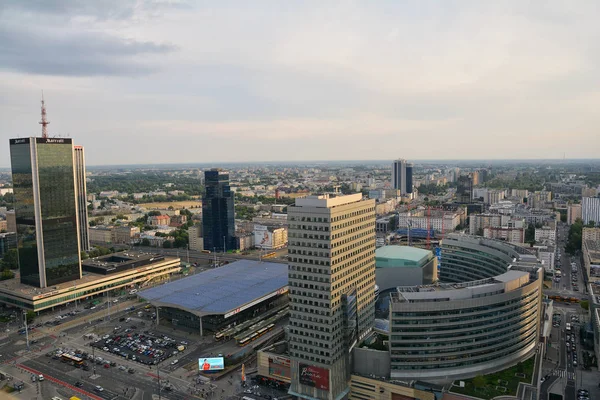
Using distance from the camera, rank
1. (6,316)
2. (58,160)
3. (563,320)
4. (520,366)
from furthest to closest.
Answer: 1. (58,160)
2. (6,316)
3. (563,320)
4. (520,366)

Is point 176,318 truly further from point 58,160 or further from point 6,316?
point 58,160

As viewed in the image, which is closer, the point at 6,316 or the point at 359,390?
the point at 359,390

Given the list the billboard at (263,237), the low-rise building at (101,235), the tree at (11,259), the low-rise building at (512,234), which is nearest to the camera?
the tree at (11,259)

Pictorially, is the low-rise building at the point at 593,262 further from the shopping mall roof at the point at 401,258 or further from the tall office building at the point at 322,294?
the tall office building at the point at 322,294

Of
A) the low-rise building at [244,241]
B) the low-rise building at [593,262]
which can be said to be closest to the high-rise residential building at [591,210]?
the low-rise building at [593,262]

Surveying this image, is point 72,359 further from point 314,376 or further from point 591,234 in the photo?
point 591,234

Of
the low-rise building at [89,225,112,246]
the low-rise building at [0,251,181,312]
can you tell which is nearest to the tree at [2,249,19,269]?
the low-rise building at [0,251,181,312]

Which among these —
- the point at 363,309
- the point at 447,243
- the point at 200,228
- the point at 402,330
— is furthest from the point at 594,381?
the point at 200,228
